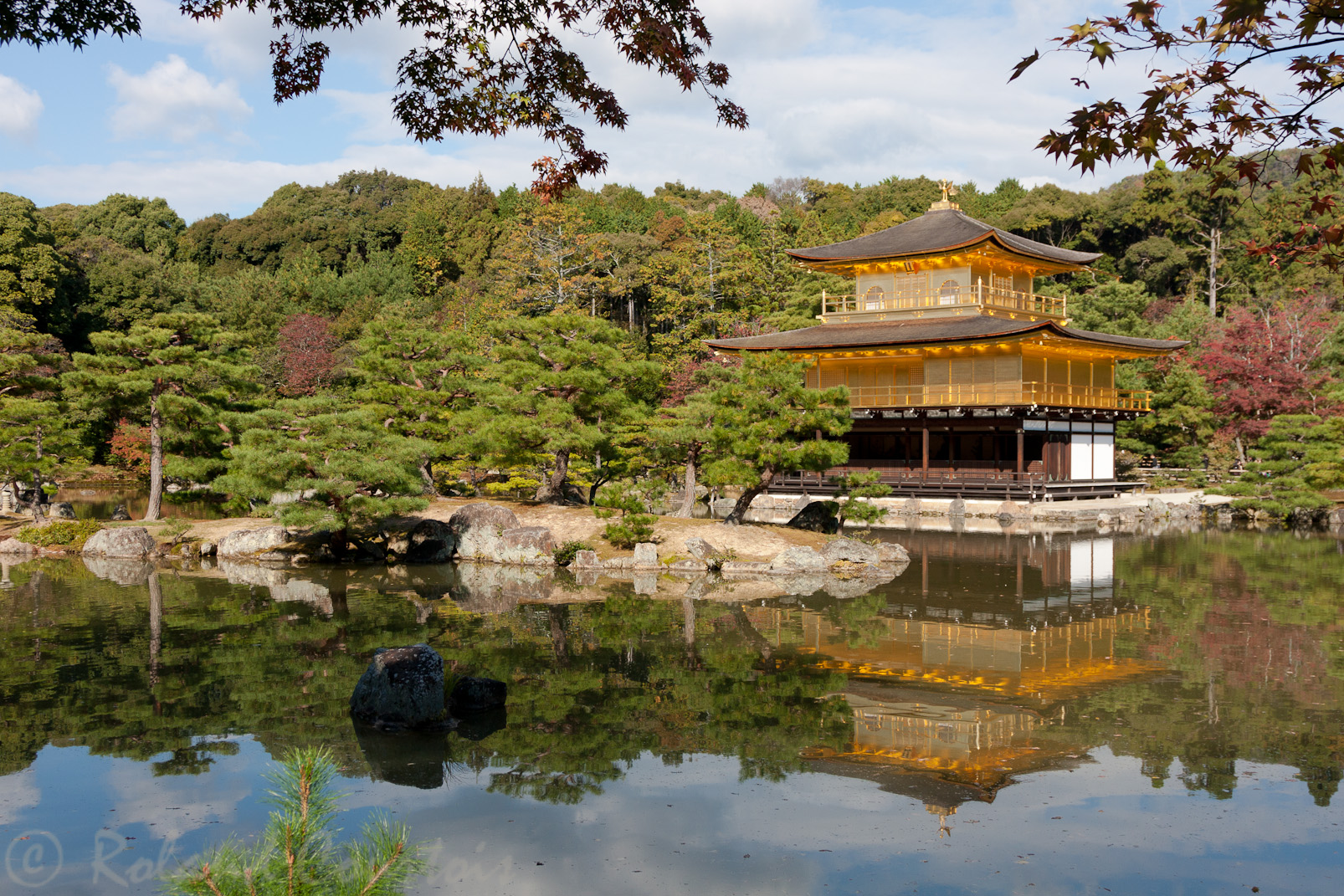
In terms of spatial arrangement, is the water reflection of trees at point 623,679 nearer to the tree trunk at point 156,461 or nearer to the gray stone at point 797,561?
the gray stone at point 797,561

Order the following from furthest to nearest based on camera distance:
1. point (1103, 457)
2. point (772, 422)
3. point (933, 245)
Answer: point (933, 245) < point (1103, 457) < point (772, 422)

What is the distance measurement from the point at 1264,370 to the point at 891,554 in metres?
19.4

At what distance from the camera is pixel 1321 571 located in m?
17.0

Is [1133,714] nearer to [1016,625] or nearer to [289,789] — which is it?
[1016,625]

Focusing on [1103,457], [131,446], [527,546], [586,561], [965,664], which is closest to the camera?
[965,664]

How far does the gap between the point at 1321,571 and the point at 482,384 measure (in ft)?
54.6

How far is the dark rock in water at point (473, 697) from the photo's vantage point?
28.6ft

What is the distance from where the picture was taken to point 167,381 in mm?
22312

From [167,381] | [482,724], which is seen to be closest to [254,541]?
[167,381]

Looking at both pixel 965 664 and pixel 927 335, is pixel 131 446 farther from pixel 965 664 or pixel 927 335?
pixel 965 664

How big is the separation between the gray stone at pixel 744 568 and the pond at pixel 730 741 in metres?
2.57

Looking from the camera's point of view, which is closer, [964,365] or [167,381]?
[167,381]

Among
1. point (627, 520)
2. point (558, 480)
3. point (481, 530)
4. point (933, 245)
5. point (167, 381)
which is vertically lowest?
point (481, 530)

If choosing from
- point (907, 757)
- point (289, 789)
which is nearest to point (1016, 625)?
point (907, 757)
